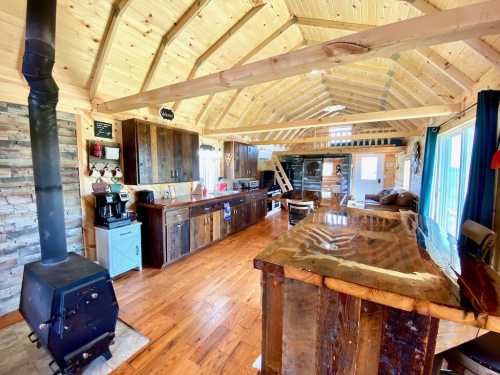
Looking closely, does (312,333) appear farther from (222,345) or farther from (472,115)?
(472,115)

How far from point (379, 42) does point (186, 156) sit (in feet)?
10.7

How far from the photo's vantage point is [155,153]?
3352mm

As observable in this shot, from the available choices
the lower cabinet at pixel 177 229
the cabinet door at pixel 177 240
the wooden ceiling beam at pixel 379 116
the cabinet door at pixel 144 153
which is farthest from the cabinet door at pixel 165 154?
the wooden ceiling beam at pixel 379 116

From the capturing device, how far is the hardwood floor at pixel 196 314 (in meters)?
1.69

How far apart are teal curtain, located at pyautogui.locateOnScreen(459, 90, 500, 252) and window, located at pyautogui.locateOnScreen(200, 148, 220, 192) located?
14.0 feet

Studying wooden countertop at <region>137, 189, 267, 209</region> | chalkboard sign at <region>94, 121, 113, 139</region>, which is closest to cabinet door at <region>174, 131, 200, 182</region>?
wooden countertop at <region>137, 189, 267, 209</region>

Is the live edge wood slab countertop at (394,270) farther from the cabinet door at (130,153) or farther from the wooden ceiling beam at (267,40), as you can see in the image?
the wooden ceiling beam at (267,40)

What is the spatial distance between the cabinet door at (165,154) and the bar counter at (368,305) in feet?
9.27

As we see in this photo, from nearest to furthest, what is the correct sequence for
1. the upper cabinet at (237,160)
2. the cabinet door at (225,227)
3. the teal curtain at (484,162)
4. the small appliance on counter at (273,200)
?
the teal curtain at (484,162) < the cabinet door at (225,227) < the upper cabinet at (237,160) < the small appliance on counter at (273,200)

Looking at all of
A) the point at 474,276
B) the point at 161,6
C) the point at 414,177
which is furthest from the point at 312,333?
the point at 414,177

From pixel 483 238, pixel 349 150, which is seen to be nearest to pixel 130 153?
pixel 483 238

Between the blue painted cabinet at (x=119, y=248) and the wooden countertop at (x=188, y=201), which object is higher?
the wooden countertop at (x=188, y=201)

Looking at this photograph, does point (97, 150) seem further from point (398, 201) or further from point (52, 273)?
point (398, 201)

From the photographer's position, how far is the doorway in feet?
24.9
